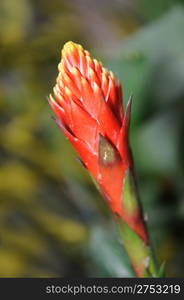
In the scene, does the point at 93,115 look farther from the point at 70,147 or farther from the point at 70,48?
the point at 70,147

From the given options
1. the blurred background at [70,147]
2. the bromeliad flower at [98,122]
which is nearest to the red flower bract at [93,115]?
the bromeliad flower at [98,122]

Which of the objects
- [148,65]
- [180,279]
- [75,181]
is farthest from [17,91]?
[180,279]

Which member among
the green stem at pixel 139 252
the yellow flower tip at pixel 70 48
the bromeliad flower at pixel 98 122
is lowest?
the green stem at pixel 139 252

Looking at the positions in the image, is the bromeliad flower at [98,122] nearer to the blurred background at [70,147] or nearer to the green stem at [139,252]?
the green stem at [139,252]

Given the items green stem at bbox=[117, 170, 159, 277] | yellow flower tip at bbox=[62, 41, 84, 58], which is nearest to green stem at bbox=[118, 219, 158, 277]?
green stem at bbox=[117, 170, 159, 277]

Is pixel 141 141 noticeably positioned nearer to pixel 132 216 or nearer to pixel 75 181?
pixel 75 181

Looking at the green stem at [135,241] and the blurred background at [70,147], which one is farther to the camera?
the blurred background at [70,147]

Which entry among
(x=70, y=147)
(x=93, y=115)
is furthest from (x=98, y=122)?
(x=70, y=147)

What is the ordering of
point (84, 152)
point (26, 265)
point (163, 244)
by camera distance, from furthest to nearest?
point (26, 265) < point (163, 244) < point (84, 152)
